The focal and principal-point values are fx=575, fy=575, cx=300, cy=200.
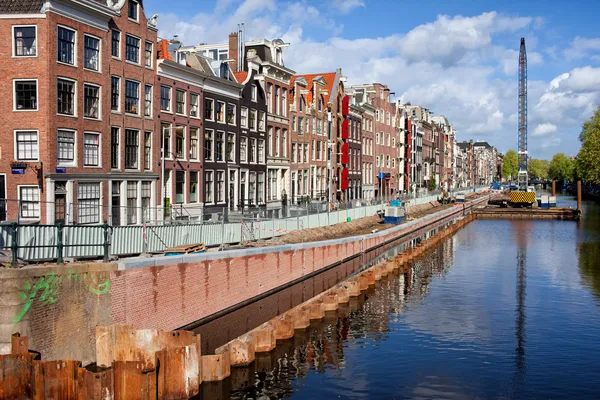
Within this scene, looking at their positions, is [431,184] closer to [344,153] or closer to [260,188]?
[344,153]

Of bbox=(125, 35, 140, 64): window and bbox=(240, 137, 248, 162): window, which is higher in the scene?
bbox=(125, 35, 140, 64): window

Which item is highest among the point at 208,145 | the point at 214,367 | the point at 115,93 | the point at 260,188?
the point at 115,93

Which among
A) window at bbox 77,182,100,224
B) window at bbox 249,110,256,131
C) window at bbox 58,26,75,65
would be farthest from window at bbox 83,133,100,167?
window at bbox 249,110,256,131

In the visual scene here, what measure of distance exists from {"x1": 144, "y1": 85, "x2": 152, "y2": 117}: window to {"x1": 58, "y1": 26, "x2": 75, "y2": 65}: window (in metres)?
7.30

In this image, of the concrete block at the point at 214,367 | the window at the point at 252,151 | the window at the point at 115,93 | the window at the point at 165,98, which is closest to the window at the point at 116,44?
the window at the point at 115,93

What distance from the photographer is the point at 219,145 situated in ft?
170

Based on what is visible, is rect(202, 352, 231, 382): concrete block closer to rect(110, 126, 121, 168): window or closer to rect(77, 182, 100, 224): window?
rect(77, 182, 100, 224): window

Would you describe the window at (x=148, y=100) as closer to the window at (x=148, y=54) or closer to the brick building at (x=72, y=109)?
the brick building at (x=72, y=109)

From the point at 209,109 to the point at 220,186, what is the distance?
22.8 feet

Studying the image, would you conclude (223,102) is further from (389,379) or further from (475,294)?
(389,379)

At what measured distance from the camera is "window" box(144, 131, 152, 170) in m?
42.1

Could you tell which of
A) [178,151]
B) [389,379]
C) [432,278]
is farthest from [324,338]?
[178,151]

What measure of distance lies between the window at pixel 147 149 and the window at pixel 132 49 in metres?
5.31

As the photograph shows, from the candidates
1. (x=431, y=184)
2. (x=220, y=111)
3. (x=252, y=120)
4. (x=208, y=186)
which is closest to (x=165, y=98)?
(x=220, y=111)
